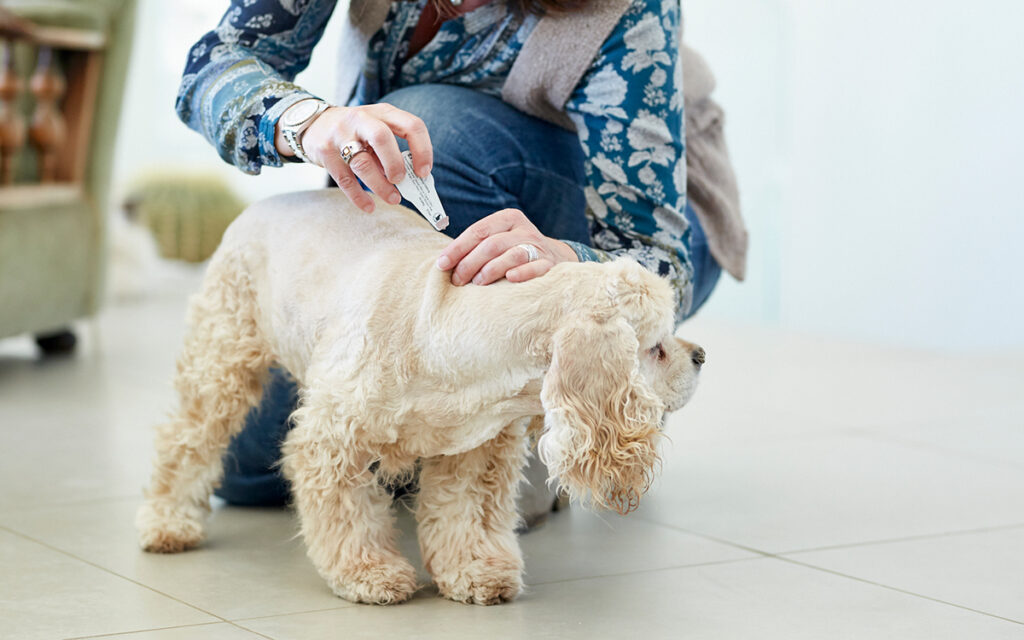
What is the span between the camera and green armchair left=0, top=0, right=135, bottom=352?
2.88m

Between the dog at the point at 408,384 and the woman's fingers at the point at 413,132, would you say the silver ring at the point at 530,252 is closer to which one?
the dog at the point at 408,384

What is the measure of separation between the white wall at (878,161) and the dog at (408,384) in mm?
2285

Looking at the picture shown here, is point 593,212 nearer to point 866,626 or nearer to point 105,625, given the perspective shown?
point 866,626

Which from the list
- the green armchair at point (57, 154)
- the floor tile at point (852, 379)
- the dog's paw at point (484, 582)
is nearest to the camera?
the dog's paw at point (484, 582)

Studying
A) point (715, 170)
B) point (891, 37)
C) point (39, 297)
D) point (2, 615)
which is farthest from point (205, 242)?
point (2, 615)

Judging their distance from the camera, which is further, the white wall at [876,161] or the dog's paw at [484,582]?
the white wall at [876,161]

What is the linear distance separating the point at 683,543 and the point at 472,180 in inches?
23.3

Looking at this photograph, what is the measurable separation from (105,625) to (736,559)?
767mm

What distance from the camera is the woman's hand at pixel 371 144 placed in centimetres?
122

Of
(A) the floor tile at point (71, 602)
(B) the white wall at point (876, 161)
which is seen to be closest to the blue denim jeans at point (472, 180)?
(A) the floor tile at point (71, 602)

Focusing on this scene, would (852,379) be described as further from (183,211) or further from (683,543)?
(183,211)

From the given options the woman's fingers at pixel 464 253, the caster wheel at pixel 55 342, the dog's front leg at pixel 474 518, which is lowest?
the caster wheel at pixel 55 342

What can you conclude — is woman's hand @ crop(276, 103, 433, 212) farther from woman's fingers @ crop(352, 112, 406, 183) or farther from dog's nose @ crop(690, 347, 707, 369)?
dog's nose @ crop(690, 347, 707, 369)

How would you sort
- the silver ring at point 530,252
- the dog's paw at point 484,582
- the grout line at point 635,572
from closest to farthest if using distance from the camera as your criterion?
the silver ring at point 530,252 → the dog's paw at point 484,582 → the grout line at point 635,572
